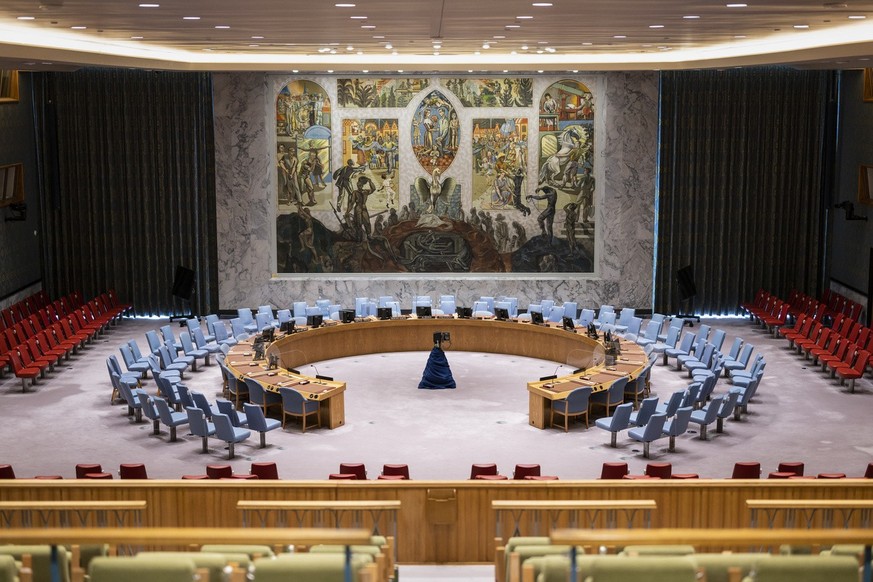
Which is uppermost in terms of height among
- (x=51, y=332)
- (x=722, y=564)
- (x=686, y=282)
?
(x=722, y=564)

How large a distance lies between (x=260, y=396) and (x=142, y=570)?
10.8m

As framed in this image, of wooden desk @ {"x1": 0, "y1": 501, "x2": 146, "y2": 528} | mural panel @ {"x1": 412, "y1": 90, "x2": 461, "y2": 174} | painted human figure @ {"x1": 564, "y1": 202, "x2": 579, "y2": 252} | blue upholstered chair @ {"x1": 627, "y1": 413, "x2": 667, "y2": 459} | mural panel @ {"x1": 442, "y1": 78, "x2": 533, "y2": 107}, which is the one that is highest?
mural panel @ {"x1": 442, "y1": 78, "x2": 533, "y2": 107}

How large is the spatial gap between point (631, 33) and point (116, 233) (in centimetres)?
1507

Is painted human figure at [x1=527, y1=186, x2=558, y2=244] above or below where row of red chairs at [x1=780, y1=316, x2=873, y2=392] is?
above

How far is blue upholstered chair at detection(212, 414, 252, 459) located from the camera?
1488 centimetres

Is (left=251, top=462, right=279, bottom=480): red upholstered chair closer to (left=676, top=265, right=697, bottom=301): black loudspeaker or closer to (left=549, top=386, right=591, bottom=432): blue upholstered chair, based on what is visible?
(left=549, top=386, right=591, bottom=432): blue upholstered chair

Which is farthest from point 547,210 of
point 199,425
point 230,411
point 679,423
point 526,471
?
point 526,471

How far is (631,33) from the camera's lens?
1499 centimetres

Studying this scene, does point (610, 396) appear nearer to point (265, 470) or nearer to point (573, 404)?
point (573, 404)

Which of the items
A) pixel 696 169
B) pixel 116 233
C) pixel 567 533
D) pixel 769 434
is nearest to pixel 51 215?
pixel 116 233

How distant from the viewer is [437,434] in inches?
640

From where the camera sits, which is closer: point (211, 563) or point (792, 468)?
point (211, 563)

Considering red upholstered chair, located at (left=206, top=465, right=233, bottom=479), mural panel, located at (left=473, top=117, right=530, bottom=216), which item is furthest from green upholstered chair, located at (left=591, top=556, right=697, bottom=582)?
mural panel, located at (left=473, top=117, right=530, bottom=216)

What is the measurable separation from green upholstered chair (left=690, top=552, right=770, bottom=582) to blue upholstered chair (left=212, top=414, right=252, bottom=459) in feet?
30.4
